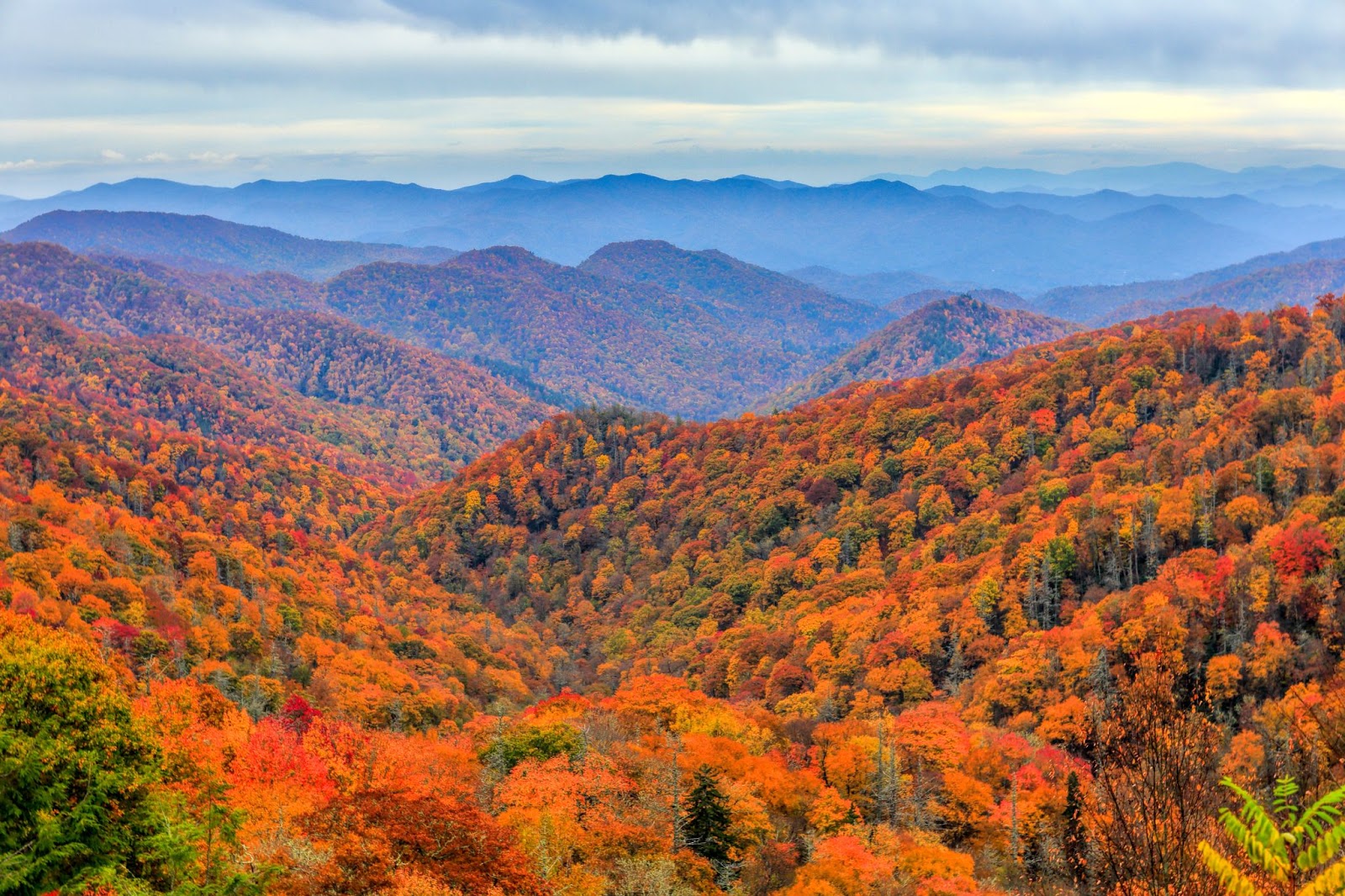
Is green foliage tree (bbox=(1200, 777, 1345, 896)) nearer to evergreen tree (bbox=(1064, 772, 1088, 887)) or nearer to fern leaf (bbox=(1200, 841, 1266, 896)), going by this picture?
fern leaf (bbox=(1200, 841, 1266, 896))

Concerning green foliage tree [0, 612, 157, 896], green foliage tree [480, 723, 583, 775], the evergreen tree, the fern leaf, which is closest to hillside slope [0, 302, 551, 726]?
green foliage tree [480, 723, 583, 775]

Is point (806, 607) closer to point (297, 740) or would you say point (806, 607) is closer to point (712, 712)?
point (712, 712)

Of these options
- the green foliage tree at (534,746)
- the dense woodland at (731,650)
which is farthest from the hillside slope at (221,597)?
the green foliage tree at (534,746)

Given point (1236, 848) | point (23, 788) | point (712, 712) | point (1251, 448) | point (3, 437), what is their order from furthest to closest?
point (3, 437), point (1251, 448), point (712, 712), point (23, 788), point (1236, 848)

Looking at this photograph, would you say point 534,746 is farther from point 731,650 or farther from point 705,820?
point 731,650

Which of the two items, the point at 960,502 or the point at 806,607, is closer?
the point at 806,607

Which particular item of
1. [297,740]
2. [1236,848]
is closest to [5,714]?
[297,740]
